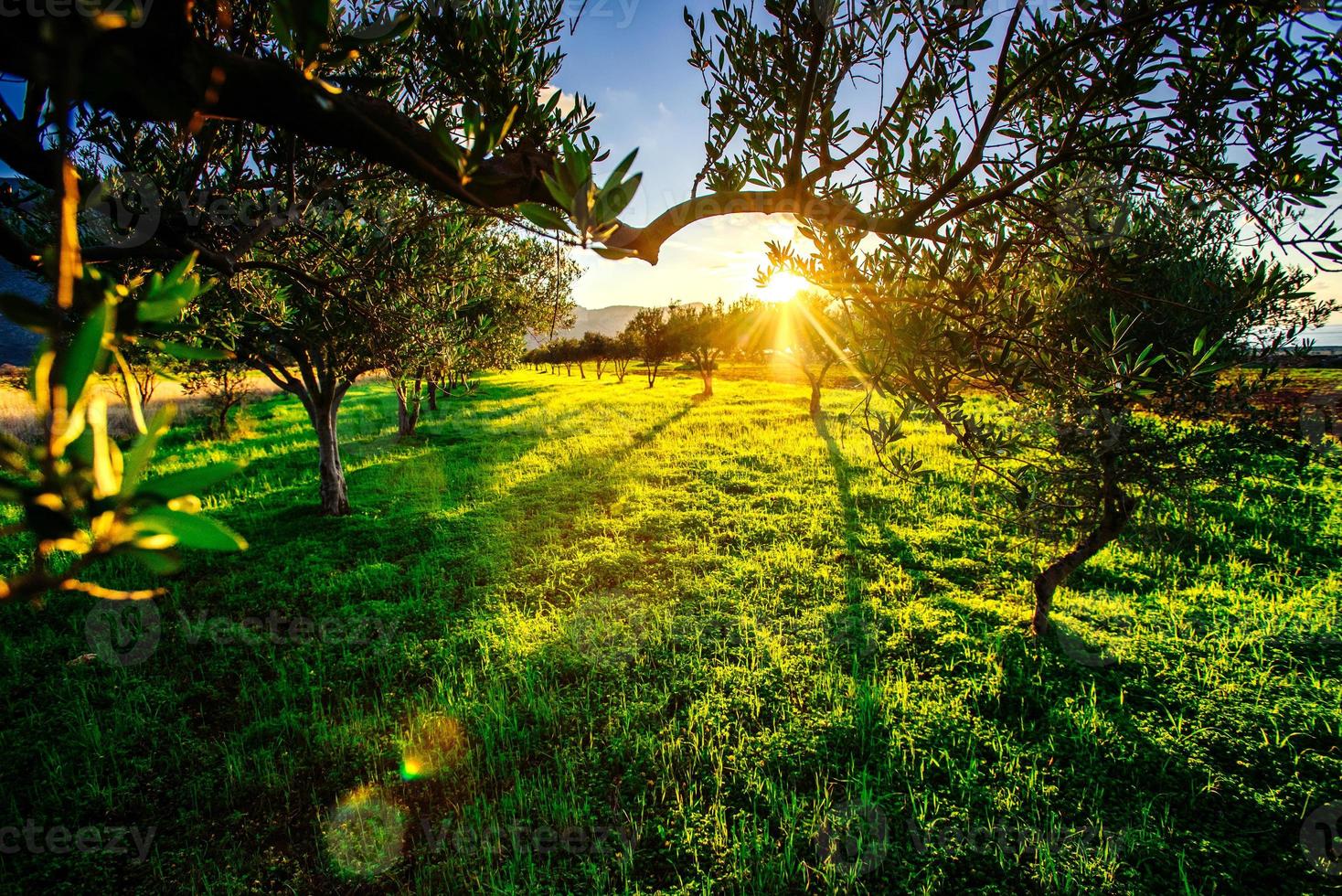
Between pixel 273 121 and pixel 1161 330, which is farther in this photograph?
pixel 1161 330

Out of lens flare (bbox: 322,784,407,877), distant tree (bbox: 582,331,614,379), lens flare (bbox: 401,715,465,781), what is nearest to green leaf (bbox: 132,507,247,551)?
lens flare (bbox: 322,784,407,877)

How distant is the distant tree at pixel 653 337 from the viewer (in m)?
41.5

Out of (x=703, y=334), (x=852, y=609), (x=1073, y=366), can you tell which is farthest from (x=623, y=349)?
(x=1073, y=366)

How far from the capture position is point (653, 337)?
141 feet

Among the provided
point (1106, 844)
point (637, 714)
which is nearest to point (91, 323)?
point (637, 714)

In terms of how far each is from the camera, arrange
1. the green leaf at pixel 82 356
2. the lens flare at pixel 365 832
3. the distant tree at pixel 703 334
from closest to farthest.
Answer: the green leaf at pixel 82 356, the lens flare at pixel 365 832, the distant tree at pixel 703 334

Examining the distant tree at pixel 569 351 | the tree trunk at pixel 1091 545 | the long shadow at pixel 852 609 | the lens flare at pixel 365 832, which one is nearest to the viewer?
the lens flare at pixel 365 832

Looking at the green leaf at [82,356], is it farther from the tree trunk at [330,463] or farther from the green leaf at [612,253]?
the tree trunk at [330,463]

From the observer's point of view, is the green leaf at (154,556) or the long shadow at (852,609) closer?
the green leaf at (154,556)

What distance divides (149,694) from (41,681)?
147 cm

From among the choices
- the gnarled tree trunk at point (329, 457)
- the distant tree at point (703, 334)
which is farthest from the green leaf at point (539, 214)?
the distant tree at point (703, 334)

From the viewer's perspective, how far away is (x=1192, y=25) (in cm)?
242

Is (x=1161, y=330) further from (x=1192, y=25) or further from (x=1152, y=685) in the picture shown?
(x=1192, y=25)

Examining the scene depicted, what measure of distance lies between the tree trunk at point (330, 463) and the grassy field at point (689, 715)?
97cm
